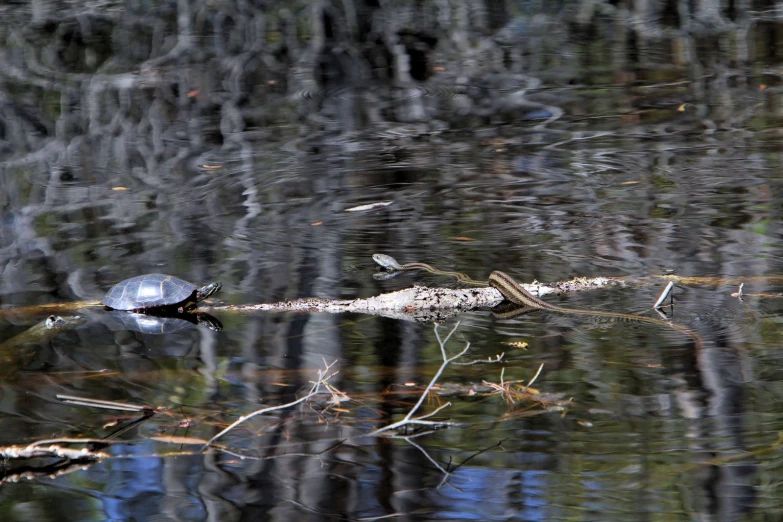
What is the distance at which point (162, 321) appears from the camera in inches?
219

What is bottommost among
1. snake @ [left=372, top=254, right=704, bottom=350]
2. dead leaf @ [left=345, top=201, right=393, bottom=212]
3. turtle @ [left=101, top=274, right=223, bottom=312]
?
snake @ [left=372, top=254, right=704, bottom=350]

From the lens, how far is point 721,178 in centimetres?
758

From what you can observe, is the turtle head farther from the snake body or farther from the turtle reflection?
the snake body

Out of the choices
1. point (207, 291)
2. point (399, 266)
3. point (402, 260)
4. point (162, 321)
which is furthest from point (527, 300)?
point (162, 321)

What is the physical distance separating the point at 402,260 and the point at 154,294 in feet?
5.25

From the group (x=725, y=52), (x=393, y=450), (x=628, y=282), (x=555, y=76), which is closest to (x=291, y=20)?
(x=555, y=76)

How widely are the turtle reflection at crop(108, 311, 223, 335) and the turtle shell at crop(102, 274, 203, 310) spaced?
0.19 feet

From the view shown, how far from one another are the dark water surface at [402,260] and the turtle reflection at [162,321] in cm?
8

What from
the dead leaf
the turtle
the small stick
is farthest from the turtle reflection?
the small stick

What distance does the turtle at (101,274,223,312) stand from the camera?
5.50 m

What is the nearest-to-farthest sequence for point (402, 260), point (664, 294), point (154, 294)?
point (664, 294) < point (154, 294) < point (402, 260)

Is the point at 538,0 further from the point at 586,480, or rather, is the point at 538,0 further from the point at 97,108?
the point at 586,480

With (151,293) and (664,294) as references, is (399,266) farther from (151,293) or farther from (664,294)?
(664,294)

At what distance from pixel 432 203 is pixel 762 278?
9.20 feet
